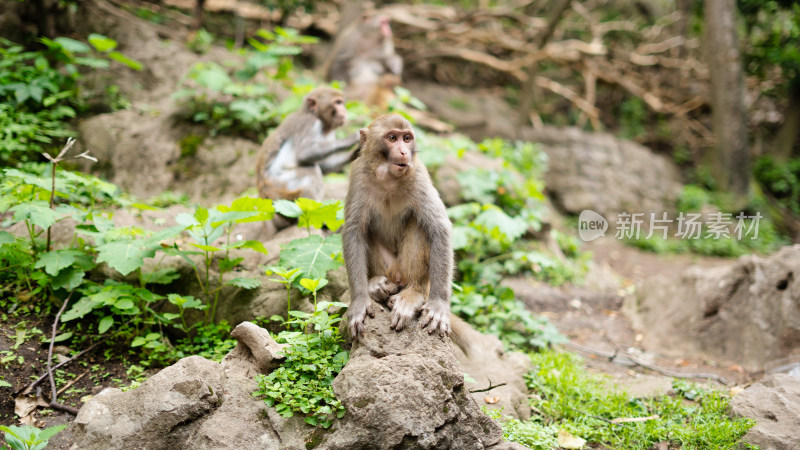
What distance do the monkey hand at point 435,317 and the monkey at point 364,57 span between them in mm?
8105

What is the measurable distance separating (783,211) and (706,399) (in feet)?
38.0

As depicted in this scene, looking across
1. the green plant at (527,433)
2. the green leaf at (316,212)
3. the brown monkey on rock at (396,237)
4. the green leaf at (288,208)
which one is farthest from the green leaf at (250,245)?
the green plant at (527,433)

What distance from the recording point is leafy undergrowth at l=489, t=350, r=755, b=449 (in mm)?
4496

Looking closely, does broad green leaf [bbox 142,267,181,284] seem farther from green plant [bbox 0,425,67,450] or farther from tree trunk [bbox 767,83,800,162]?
tree trunk [bbox 767,83,800,162]

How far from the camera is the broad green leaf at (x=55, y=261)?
4.61 meters

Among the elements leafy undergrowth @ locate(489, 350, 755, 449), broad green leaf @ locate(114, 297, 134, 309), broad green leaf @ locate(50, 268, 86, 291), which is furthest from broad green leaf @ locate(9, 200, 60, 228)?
leafy undergrowth @ locate(489, 350, 755, 449)

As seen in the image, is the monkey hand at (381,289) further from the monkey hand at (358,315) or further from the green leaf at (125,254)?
the green leaf at (125,254)

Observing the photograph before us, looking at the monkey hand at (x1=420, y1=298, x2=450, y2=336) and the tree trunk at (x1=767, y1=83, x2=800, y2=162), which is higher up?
the tree trunk at (x1=767, y1=83, x2=800, y2=162)

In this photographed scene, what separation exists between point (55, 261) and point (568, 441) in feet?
14.9

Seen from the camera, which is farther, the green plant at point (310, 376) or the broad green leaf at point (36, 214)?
the broad green leaf at point (36, 214)

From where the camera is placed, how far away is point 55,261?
4680 mm

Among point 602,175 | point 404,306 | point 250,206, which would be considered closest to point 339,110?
point 250,206

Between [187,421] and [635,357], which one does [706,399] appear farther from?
[187,421]

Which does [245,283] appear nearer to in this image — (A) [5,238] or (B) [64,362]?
(B) [64,362]
